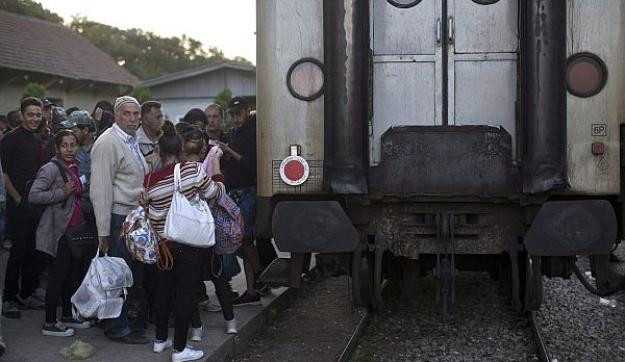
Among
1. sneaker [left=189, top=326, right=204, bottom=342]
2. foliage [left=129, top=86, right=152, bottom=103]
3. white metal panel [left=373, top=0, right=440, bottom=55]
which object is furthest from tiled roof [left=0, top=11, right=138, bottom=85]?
white metal panel [left=373, top=0, right=440, bottom=55]

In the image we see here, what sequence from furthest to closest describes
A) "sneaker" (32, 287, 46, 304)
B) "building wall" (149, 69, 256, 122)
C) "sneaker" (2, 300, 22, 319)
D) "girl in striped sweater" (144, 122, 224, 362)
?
"building wall" (149, 69, 256, 122)
"sneaker" (32, 287, 46, 304)
"sneaker" (2, 300, 22, 319)
"girl in striped sweater" (144, 122, 224, 362)

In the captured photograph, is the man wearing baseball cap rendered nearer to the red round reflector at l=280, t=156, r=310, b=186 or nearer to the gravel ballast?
the red round reflector at l=280, t=156, r=310, b=186

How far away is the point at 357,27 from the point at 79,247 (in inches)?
99.1

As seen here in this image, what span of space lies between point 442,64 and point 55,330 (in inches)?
130

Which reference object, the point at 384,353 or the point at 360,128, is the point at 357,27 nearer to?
the point at 360,128

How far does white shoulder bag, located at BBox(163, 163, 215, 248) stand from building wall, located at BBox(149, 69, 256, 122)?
26546 mm

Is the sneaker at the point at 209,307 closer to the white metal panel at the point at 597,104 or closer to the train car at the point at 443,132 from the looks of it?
the train car at the point at 443,132

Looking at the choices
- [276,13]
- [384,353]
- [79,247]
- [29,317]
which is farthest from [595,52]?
[29,317]

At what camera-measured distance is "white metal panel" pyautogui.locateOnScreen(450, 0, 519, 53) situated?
5410 mm

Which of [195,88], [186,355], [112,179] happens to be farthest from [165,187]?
[195,88]

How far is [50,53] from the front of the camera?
77.7 ft

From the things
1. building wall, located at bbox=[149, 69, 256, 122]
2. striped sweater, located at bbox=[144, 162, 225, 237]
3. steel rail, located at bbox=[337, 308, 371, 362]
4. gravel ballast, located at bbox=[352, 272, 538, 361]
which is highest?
building wall, located at bbox=[149, 69, 256, 122]

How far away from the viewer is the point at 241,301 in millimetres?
6805

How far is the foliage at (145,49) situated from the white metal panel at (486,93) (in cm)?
5028
